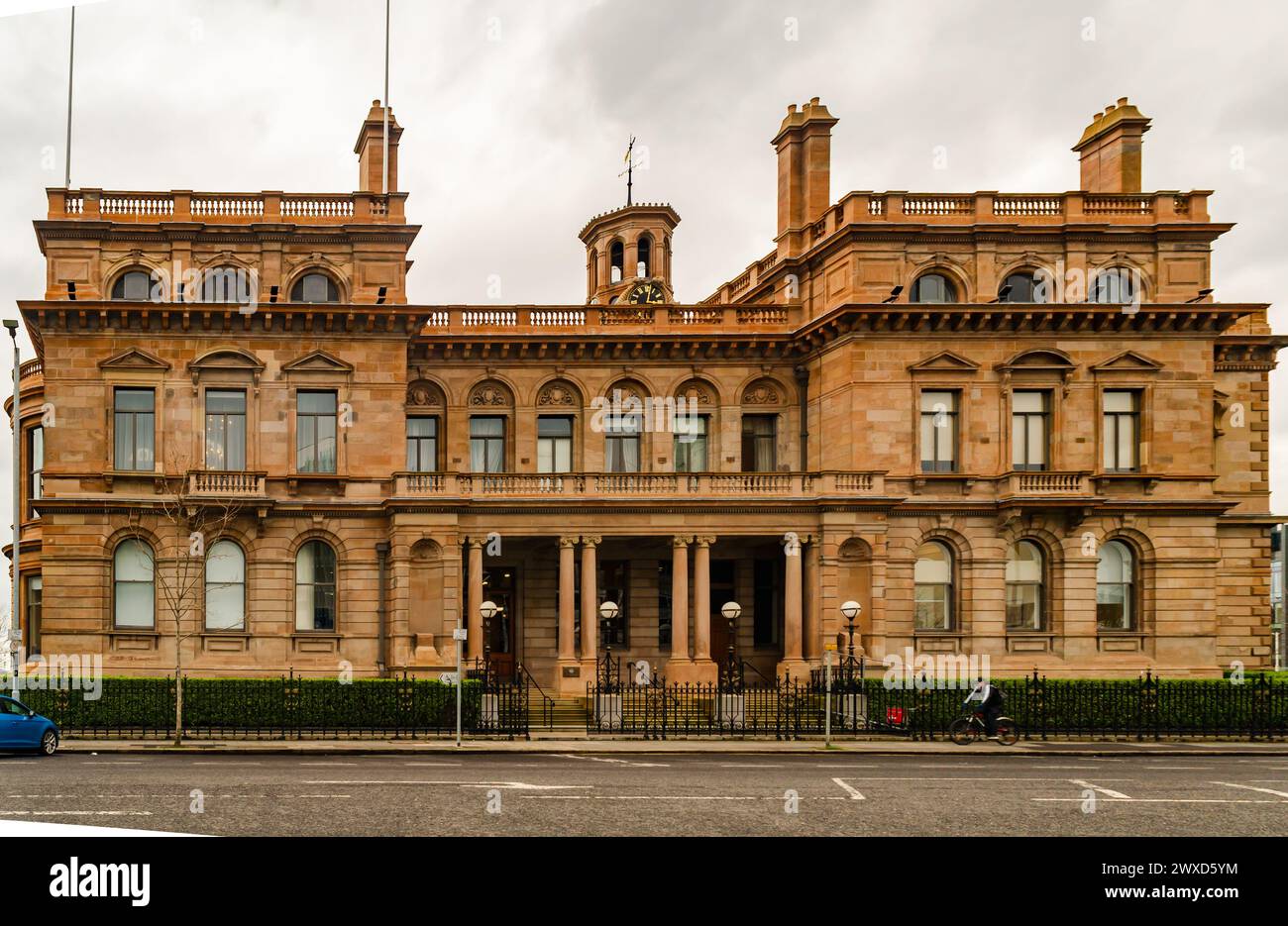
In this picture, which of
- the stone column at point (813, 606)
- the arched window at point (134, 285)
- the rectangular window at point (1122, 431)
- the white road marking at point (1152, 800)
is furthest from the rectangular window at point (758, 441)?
the white road marking at point (1152, 800)

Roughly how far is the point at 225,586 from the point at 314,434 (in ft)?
18.6

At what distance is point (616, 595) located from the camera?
4025 centimetres

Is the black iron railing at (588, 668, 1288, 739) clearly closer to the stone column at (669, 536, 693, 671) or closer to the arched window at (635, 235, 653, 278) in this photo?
the stone column at (669, 536, 693, 671)

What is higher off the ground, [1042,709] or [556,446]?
[556,446]

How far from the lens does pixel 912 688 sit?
103ft

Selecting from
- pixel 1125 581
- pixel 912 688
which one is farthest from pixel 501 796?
pixel 1125 581

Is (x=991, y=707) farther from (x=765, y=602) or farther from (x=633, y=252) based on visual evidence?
(x=633, y=252)

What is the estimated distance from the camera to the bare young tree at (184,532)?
34625 mm

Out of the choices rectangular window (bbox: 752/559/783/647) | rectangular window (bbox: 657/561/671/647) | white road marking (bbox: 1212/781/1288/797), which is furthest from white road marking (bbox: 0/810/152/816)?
rectangular window (bbox: 752/559/783/647)

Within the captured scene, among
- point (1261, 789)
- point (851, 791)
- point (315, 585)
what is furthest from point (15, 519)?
point (1261, 789)

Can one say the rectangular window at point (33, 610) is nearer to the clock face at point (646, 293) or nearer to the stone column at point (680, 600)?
the stone column at point (680, 600)
